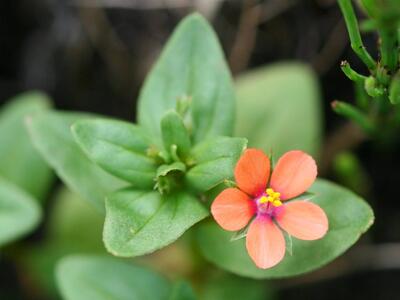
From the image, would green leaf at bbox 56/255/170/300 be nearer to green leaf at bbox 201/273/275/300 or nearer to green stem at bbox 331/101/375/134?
green leaf at bbox 201/273/275/300

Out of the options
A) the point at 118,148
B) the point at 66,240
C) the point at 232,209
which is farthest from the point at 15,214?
the point at 232,209

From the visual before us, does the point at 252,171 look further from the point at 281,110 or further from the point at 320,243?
the point at 281,110

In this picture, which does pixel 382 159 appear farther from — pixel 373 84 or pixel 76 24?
pixel 76 24

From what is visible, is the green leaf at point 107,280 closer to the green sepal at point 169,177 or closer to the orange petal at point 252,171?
the green sepal at point 169,177

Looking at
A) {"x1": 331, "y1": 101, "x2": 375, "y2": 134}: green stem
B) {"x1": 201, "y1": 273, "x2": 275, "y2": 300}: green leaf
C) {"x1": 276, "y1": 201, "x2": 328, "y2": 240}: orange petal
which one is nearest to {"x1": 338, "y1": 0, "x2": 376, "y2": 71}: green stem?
{"x1": 331, "y1": 101, "x2": 375, "y2": 134}: green stem

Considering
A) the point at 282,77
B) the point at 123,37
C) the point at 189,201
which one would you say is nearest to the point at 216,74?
the point at 189,201
